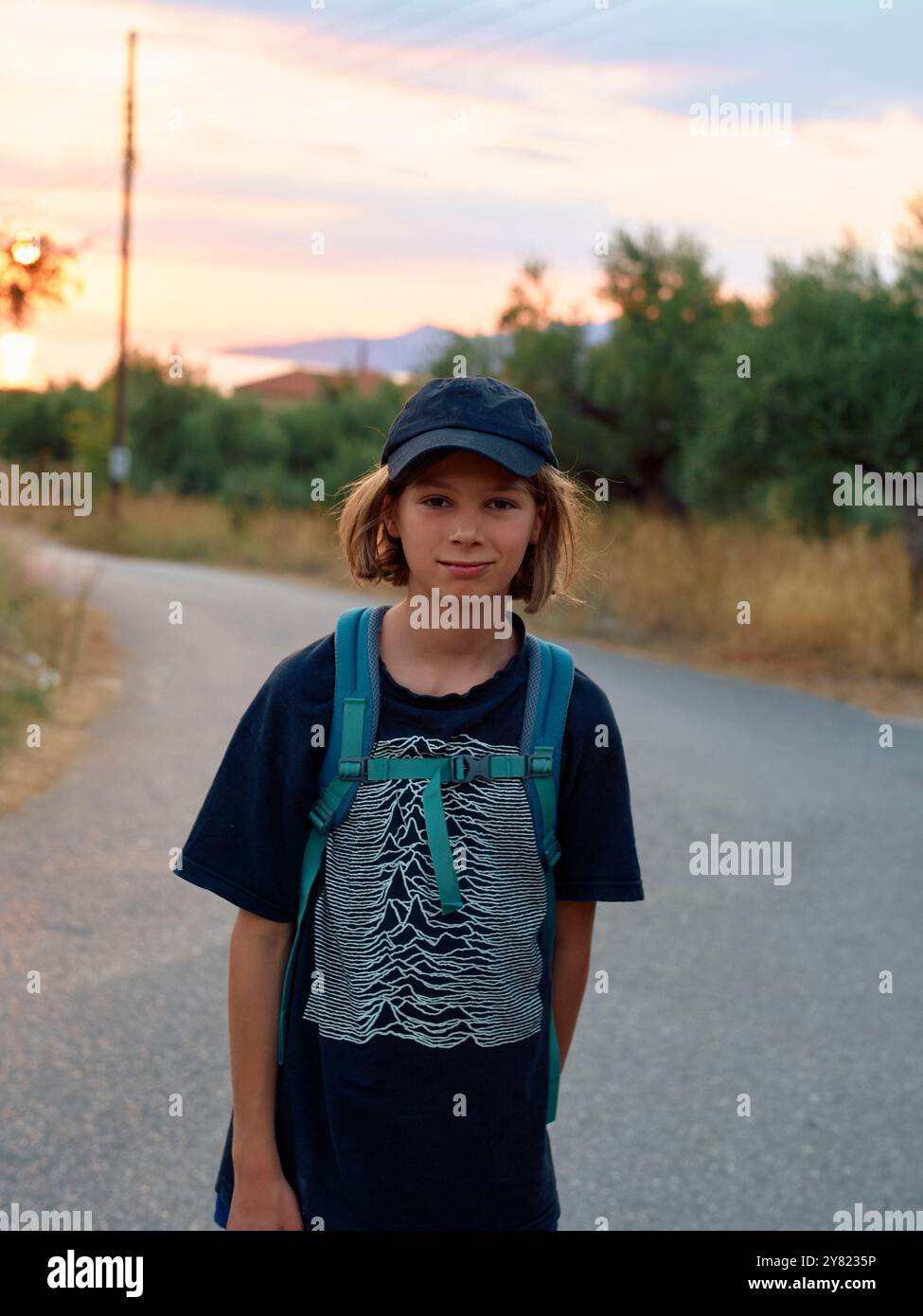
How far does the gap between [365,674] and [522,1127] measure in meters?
0.66

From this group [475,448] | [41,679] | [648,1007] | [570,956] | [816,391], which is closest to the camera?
[475,448]

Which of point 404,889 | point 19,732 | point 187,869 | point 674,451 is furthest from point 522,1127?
point 674,451

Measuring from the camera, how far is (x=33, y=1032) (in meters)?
4.59

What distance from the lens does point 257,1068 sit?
A: 210 cm

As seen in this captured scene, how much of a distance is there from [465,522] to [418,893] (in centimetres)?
50

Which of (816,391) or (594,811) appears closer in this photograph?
(594,811)

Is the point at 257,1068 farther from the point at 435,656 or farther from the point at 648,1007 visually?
the point at 648,1007

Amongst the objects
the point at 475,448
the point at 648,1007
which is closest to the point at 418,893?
the point at 475,448

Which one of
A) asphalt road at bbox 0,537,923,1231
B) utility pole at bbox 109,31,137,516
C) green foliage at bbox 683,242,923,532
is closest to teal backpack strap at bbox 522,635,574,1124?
asphalt road at bbox 0,537,923,1231

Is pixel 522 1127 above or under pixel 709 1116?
above

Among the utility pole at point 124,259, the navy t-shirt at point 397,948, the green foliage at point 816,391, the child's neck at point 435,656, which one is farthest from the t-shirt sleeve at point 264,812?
the utility pole at point 124,259

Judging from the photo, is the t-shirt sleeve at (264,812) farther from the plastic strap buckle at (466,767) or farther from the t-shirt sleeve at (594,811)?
the t-shirt sleeve at (594,811)

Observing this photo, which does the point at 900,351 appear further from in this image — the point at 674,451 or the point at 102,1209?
the point at 102,1209

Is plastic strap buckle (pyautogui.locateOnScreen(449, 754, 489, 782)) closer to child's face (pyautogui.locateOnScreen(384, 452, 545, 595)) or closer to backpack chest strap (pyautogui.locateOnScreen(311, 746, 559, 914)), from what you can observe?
backpack chest strap (pyautogui.locateOnScreen(311, 746, 559, 914))
